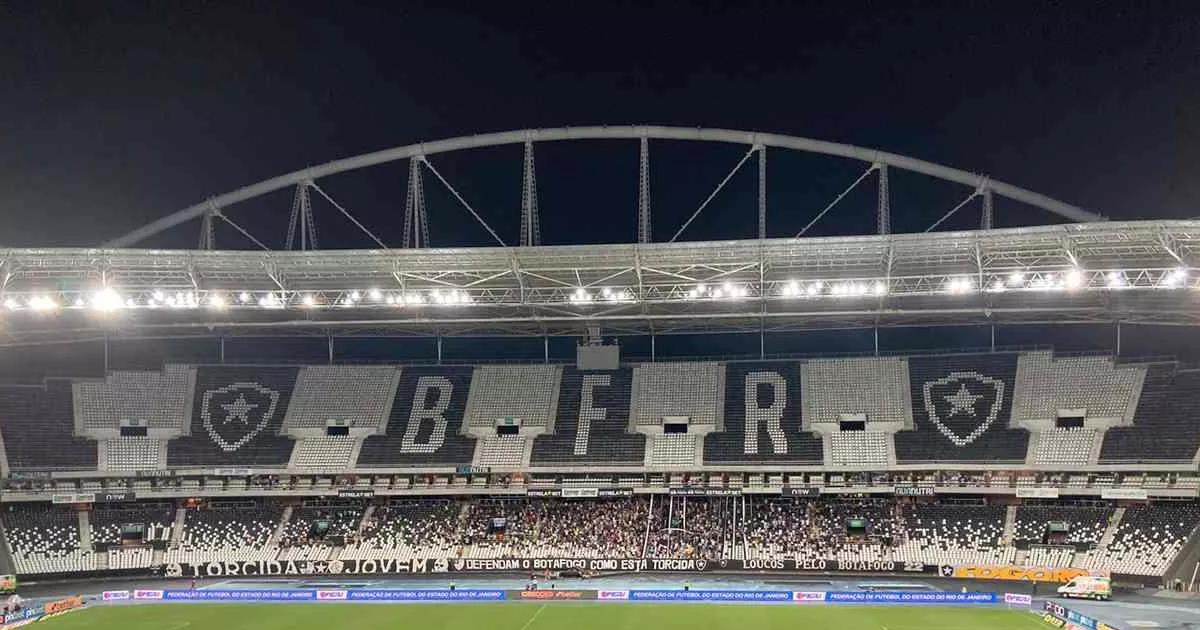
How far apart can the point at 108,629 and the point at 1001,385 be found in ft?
151

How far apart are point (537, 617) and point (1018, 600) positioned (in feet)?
63.9

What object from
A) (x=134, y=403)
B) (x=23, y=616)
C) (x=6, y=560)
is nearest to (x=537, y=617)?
(x=23, y=616)

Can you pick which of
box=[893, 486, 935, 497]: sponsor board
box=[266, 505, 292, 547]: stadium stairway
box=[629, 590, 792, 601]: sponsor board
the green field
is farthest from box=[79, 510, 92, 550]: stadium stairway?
box=[893, 486, 935, 497]: sponsor board

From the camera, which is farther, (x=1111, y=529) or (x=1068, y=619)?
(x=1111, y=529)

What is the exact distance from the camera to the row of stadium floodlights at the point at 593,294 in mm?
35031

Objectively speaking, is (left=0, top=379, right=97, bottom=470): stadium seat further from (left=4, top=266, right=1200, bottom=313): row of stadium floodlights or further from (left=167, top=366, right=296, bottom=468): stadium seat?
(left=4, top=266, right=1200, bottom=313): row of stadium floodlights

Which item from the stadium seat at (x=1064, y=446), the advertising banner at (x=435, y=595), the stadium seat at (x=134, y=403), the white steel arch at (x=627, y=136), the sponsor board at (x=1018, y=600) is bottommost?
the advertising banner at (x=435, y=595)

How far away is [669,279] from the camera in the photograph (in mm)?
39719

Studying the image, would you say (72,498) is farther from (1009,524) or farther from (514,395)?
(1009,524)

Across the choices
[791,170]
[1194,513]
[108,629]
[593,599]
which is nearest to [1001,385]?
[1194,513]

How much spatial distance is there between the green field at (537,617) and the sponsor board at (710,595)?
0.98m

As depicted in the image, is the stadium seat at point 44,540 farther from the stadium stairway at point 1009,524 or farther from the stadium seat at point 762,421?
the stadium stairway at point 1009,524

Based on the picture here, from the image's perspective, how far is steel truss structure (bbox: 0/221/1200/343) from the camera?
34.1 m

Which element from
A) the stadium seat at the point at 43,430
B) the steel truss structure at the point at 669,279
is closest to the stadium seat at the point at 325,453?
the steel truss structure at the point at 669,279
